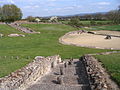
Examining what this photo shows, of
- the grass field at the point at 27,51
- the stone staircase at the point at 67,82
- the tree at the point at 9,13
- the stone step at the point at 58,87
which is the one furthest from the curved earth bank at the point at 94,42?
the tree at the point at 9,13

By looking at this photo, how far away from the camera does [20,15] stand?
311ft

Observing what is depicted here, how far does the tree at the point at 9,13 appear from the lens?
294 feet

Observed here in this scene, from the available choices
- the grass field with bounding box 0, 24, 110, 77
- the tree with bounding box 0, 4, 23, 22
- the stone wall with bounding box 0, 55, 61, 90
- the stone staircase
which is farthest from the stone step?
the tree with bounding box 0, 4, 23, 22

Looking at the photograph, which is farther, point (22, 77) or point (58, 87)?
point (22, 77)

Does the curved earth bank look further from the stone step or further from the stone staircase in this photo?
the stone step

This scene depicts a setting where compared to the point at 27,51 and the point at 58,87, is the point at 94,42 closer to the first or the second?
the point at 27,51

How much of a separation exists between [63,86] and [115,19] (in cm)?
9294

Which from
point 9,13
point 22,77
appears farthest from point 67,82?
point 9,13

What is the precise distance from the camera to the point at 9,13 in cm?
8994

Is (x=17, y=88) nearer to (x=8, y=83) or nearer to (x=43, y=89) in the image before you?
(x=8, y=83)

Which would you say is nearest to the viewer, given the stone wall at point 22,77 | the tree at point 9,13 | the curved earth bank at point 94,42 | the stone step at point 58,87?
the stone wall at point 22,77

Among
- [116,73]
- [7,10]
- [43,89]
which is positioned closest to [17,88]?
[43,89]

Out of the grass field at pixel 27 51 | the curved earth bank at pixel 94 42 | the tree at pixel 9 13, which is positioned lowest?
the curved earth bank at pixel 94 42

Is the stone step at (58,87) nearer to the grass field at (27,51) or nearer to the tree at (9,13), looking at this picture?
the grass field at (27,51)
